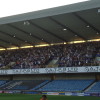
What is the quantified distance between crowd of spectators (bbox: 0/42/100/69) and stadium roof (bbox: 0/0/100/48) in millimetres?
1694

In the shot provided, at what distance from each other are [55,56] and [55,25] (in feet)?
33.9

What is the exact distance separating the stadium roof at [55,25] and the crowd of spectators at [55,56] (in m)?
1.69

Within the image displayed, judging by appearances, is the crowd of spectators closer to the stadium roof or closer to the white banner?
the white banner

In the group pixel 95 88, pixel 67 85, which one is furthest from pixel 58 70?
pixel 95 88

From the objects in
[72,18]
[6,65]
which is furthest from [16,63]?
[72,18]

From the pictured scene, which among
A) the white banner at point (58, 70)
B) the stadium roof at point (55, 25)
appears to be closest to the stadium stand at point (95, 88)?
the white banner at point (58, 70)

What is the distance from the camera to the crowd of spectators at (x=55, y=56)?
132ft

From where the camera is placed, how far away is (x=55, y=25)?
37.5m

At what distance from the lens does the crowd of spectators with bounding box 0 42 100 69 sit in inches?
1586

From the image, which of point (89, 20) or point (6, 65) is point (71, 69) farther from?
point (6, 65)

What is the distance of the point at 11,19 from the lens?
36.8 metres

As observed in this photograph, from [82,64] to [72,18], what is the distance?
838cm

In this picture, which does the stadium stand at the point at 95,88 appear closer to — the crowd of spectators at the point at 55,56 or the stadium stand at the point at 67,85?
the stadium stand at the point at 67,85

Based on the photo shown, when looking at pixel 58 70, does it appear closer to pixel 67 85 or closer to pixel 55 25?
pixel 67 85
